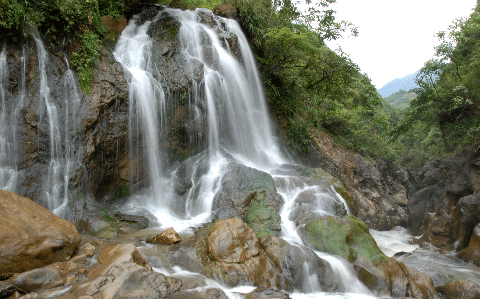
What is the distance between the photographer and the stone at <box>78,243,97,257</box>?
224 inches

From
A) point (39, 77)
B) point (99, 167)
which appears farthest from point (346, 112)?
point (39, 77)

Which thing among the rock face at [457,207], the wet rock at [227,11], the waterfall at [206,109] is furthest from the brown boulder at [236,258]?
the wet rock at [227,11]

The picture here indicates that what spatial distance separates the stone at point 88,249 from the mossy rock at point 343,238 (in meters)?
4.90

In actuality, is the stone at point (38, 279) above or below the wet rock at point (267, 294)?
above

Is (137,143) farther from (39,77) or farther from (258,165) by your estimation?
(258,165)

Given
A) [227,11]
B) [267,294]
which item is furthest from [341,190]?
[227,11]

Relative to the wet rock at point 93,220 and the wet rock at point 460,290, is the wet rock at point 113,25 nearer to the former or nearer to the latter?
the wet rock at point 93,220

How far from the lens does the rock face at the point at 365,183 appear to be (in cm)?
1488

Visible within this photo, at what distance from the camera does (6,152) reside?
25.3 ft

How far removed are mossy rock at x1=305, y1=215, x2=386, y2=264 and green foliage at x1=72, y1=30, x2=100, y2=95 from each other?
7.61m

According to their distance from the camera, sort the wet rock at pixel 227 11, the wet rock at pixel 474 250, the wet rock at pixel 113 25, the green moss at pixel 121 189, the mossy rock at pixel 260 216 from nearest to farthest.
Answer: the mossy rock at pixel 260 216 < the wet rock at pixel 474 250 < the green moss at pixel 121 189 < the wet rock at pixel 113 25 < the wet rock at pixel 227 11

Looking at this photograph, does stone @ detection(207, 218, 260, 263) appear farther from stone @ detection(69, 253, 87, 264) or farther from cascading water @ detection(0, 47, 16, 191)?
cascading water @ detection(0, 47, 16, 191)

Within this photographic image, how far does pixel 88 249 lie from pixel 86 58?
6266mm

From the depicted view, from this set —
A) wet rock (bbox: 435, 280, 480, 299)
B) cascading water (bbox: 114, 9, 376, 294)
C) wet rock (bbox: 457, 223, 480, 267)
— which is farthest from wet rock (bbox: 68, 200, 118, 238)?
wet rock (bbox: 457, 223, 480, 267)
